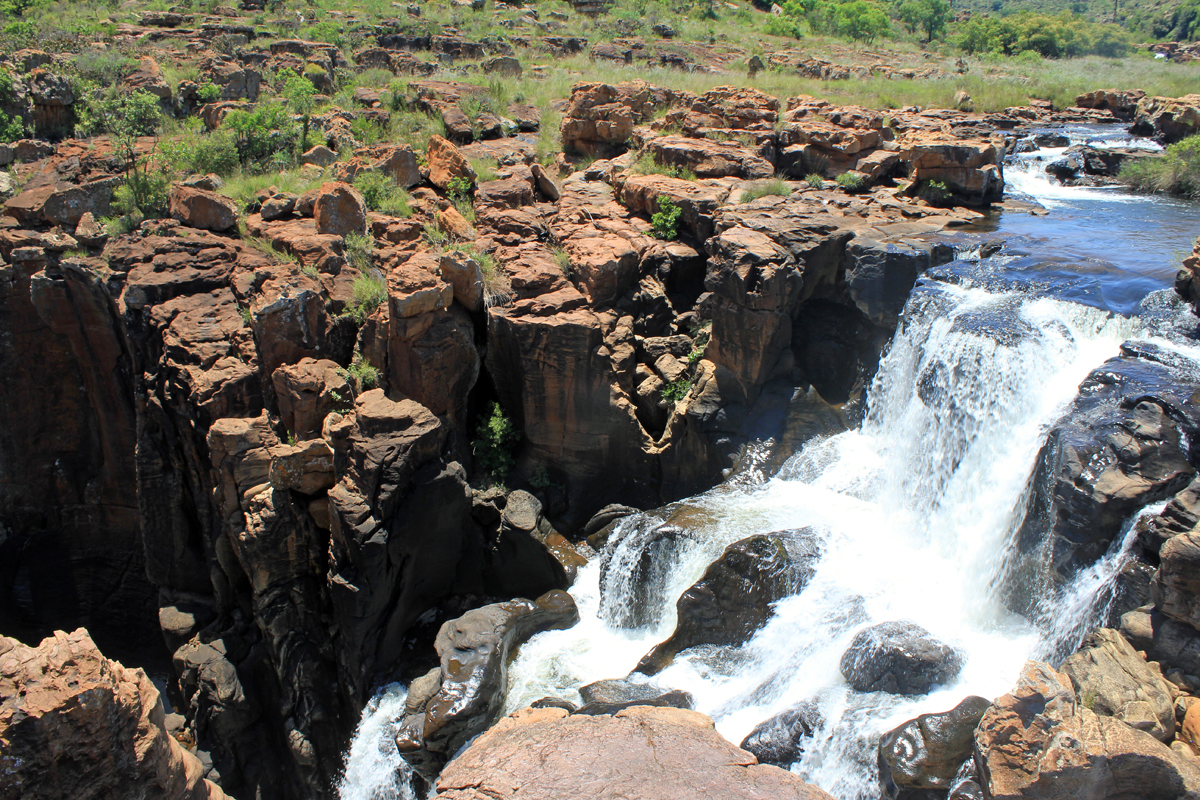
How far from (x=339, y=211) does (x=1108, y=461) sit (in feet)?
37.4

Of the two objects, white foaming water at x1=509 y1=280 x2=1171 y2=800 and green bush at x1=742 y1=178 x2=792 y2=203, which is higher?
green bush at x1=742 y1=178 x2=792 y2=203

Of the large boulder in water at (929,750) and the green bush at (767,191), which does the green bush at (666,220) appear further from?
the large boulder in water at (929,750)

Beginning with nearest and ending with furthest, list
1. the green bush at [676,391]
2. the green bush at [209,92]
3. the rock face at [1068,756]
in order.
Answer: the rock face at [1068,756] < the green bush at [676,391] < the green bush at [209,92]

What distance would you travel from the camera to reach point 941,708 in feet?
23.3

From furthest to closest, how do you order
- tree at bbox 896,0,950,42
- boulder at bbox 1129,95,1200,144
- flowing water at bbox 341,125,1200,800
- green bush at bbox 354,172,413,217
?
1. tree at bbox 896,0,950,42
2. boulder at bbox 1129,95,1200,144
3. green bush at bbox 354,172,413,217
4. flowing water at bbox 341,125,1200,800

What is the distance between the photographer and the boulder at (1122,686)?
18.4 ft

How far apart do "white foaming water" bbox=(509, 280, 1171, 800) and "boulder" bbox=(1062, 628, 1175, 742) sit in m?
1.08

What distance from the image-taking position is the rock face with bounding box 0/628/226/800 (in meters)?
4.59

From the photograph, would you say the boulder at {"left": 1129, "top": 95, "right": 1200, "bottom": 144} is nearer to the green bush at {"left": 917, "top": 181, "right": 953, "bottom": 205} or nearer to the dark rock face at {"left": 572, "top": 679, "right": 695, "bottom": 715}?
the green bush at {"left": 917, "top": 181, "right": 953, "bottom": 205}

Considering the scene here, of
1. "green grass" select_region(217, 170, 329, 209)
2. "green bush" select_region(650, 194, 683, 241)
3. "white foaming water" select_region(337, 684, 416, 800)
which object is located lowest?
"white foaming water" select_region(337, 684, 416, 800)

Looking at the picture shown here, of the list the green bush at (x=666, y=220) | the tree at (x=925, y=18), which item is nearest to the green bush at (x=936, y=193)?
the green bush at (x=666, y=220)

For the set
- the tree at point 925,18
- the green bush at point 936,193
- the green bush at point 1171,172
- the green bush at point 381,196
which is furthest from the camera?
the tree at point 925,18

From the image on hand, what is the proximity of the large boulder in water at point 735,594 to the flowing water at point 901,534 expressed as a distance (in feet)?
0.51

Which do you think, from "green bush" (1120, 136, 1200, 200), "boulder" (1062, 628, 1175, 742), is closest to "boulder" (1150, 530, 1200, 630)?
"boulder" (1062, 628, 1175, 742)
